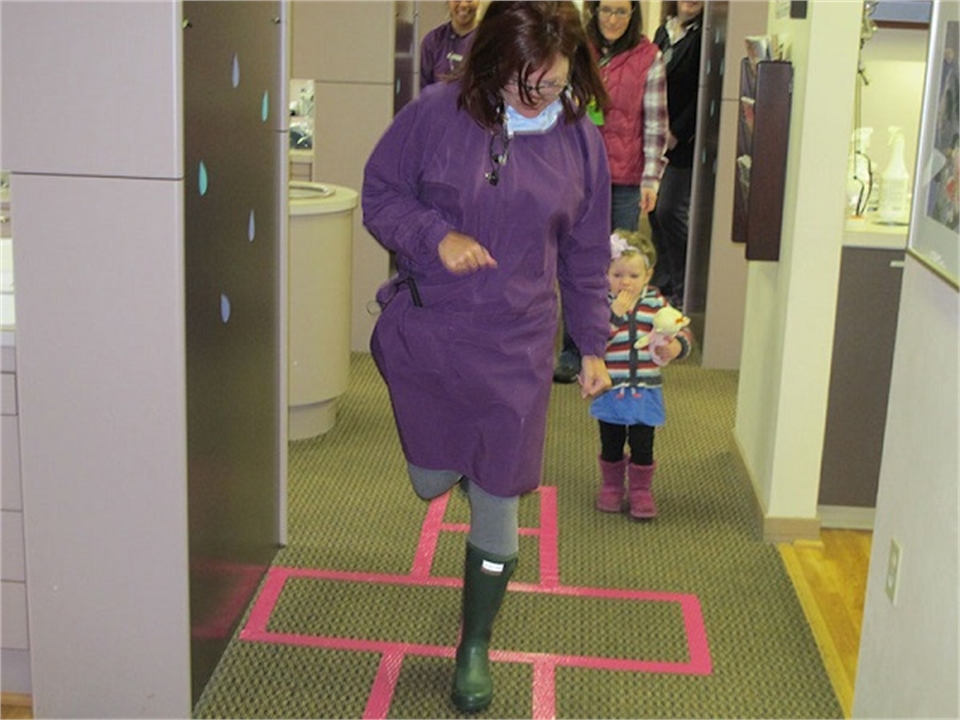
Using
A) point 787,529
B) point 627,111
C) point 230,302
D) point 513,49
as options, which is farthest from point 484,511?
point 627,111

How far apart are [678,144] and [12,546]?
4079mm

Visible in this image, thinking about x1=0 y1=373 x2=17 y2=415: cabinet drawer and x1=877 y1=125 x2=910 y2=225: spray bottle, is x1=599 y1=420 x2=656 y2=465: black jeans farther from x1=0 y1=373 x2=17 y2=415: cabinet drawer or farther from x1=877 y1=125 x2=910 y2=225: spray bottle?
x1=0 y1=373 x2=17 y2=415: cabinet drawer

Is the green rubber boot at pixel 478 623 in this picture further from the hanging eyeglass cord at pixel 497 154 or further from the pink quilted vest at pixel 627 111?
the pink quilted vest at pixel 627 111

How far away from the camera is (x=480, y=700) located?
8.71 feet

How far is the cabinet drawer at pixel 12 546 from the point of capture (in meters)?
2.53

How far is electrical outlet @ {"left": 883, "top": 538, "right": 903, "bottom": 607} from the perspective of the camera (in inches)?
91.1

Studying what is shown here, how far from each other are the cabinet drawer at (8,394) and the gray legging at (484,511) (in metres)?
0.77

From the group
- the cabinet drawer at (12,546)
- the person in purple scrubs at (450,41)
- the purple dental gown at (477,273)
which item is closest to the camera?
the purple dental gown at (477,273)

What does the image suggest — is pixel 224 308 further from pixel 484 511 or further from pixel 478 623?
pixel 478 623

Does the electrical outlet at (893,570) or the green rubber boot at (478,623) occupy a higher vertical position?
the electrical outlet at (893,570)

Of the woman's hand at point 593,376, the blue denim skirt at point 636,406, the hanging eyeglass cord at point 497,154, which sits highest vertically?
the hanging eyeglass cord at point 497,154

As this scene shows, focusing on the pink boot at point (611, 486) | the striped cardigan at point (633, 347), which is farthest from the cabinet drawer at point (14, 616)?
the pink boot at point (611, 486)

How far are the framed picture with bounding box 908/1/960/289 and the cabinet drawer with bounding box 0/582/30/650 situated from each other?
184 cm

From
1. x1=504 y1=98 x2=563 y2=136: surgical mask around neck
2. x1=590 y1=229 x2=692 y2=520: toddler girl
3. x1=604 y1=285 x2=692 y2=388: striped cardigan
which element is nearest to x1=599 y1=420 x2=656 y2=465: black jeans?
x1=590 y1=229 x2=692 y2=520: toddler girl
